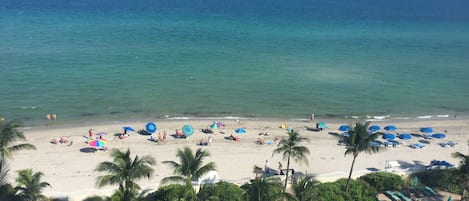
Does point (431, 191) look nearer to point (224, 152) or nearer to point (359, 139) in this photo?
point (359, 139)

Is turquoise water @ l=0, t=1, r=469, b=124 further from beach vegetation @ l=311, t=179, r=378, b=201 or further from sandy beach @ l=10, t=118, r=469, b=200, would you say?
beach vegetation @ l=311, t=179, r=378, b=201

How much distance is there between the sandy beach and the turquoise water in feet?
13.6

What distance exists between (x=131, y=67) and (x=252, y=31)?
42787 mm

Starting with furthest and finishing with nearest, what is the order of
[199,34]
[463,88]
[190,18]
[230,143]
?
[190,18]
[199,34]
[463,88]
[230,143]

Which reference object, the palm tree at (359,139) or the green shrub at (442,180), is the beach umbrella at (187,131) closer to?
the palm tree at (359,139)

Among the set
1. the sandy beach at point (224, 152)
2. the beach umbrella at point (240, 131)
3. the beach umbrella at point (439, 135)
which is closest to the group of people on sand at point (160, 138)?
the sandy beach at point (224, 152)

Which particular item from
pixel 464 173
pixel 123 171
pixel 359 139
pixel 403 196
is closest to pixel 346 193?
pixel 359 139

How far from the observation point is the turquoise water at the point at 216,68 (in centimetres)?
5166

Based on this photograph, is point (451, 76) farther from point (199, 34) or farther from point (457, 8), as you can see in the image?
point (457, 8)

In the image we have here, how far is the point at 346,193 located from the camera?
2673cm

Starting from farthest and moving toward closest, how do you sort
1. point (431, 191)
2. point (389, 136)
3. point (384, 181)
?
point (389, 136), point (431, 191), point (384, 181)

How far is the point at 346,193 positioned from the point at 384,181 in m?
3.87

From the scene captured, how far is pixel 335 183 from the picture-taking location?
27906mm

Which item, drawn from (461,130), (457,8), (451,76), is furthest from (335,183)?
(457,8)
